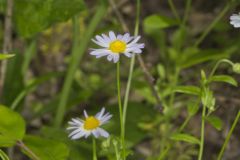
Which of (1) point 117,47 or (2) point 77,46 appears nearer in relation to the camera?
(1) point 117,47

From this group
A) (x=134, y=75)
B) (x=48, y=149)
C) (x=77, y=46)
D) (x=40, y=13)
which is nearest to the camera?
(x=48, y=149)

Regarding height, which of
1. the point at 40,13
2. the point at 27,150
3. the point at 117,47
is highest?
the point at 40,13

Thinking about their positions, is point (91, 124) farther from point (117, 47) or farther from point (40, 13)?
point (40, 13)

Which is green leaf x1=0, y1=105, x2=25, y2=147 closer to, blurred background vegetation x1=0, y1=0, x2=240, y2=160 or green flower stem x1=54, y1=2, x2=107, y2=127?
blurred background vegetation x1=0, y1=0, x2=240, y2=160

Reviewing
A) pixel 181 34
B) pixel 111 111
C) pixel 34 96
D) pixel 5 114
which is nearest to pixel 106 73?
pixel 34 96

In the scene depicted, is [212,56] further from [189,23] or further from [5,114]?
[189,23]

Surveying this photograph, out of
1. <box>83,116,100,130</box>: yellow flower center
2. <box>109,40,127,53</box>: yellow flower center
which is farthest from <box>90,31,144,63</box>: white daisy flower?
<box>83,116,100,130</box>: yellow flower center

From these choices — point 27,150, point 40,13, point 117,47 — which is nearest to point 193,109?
point 117,47

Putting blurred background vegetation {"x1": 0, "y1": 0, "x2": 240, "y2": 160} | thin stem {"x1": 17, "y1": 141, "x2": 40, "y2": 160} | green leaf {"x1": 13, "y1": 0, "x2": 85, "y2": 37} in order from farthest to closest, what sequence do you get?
blurred background vegetation {"x1": 0, "y1": 0, "x2": 240, "y2": 160} → green leaf {"x1": 13, "y1": 0, "x2": 85, "y2": 37} → thin stem {"x1": 17, "y1": 141, "x2": 40, "y2": 160}
